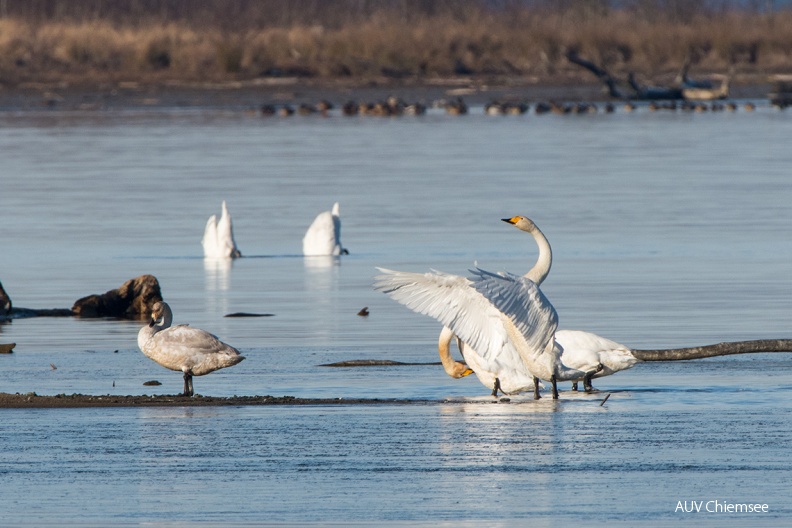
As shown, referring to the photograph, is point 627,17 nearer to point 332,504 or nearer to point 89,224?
point 89,224

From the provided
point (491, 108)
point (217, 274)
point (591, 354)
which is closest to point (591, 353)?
point (591, 354)

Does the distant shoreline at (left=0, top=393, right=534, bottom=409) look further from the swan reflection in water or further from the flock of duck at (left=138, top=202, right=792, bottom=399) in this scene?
the swan reflection in water

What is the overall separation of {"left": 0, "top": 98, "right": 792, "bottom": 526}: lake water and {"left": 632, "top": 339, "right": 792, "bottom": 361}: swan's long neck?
19 centimetres

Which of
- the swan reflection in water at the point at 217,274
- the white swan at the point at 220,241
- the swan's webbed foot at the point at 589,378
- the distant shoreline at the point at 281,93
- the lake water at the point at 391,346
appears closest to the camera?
the lake water at the point at 391,346

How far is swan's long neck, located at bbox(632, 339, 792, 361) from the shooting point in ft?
37.1

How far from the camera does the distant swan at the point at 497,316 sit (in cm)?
1084

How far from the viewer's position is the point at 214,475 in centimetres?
884

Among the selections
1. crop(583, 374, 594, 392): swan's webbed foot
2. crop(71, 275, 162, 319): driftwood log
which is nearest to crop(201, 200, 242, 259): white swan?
crop(71, 275, 162, 319): driftwood log

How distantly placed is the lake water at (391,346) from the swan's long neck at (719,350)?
7.6 inches

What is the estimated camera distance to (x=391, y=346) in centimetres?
1352

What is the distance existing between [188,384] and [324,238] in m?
9.01

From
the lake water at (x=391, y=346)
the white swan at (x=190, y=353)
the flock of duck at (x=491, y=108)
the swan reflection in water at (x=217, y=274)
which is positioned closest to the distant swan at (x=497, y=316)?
the lake water at (x=391, y=346)

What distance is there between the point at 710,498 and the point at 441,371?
432 cm

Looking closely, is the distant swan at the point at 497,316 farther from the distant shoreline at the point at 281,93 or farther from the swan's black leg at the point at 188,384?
the distant shoreline at the point at 281,93
